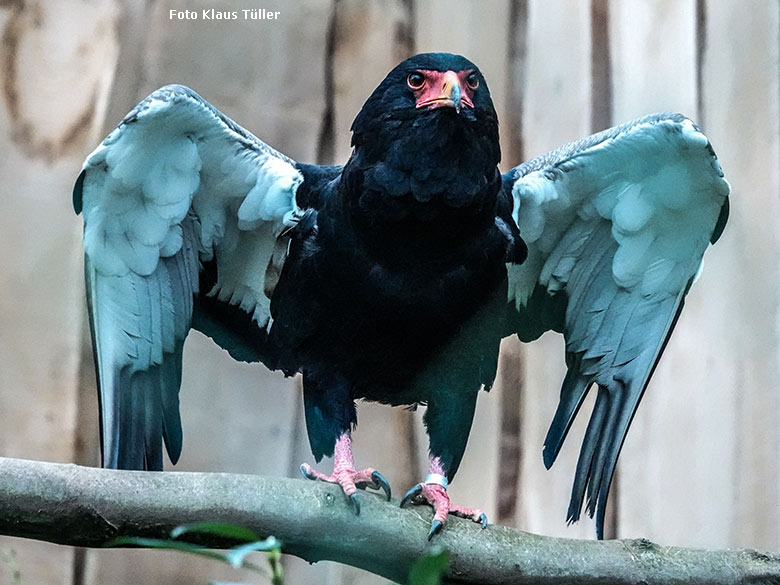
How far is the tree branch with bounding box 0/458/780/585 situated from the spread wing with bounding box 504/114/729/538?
1.56 ft

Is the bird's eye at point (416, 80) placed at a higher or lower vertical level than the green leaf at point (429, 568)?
higher

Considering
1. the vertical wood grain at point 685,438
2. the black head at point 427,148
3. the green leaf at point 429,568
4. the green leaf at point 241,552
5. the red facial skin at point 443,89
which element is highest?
the red facial skin at point 443,89

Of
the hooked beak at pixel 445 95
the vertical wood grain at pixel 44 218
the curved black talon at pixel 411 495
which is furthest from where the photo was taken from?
the vertical wood grain at pixel 44 218

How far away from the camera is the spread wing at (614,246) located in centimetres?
221

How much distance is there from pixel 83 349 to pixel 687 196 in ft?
5.14

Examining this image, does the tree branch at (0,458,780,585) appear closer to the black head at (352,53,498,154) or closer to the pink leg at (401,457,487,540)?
the pink leg at (401,457,487,540)

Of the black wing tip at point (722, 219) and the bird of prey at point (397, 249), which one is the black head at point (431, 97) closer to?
the bird of prey at point (397, 249)

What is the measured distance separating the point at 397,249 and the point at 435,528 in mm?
620

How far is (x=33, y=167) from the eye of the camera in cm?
276

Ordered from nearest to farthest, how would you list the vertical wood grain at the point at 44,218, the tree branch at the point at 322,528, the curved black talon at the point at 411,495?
1. the tree branch at the point at 322,528
2. the curved black talon at the point at 411,495
3. the vertical wood grain at the point at 44,218

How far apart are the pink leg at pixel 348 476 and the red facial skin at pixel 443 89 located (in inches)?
27.6

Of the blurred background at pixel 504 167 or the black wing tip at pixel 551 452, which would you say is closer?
the black wing tip at pixel 551 452

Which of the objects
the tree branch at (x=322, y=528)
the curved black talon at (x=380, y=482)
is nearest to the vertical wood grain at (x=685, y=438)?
the tree branch at (x=322, y=528)

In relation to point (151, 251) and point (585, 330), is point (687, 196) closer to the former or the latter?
point (585, 330)
